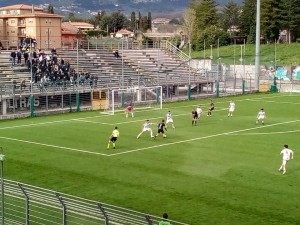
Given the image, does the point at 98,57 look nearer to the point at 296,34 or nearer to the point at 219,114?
the point at 219,114

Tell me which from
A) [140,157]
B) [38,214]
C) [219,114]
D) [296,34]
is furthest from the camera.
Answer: [296,34]

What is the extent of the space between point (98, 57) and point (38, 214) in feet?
165

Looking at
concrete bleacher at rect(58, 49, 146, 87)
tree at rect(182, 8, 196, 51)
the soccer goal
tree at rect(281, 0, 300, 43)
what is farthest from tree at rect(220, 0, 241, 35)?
the soccer goal

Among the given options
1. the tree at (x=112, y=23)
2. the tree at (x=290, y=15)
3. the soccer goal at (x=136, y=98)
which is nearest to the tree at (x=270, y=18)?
the tree at (x=290, y=15)

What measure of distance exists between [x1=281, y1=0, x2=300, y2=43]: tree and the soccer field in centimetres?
6427

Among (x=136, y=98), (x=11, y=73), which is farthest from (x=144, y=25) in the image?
(x=11, y=73)

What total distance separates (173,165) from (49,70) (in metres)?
32.8

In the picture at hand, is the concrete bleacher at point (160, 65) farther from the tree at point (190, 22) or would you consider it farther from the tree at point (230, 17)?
the tree at point (230, 17)

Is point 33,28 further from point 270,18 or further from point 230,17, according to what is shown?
point 230,17

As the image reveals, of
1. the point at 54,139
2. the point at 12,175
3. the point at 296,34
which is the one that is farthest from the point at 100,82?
the point at 296,34

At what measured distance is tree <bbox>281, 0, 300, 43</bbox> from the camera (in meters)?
108

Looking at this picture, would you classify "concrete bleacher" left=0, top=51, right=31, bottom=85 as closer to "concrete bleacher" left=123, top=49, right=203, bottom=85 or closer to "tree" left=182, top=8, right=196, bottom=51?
"concrete bleacher" left=123, top=49, right=203, bottom=85

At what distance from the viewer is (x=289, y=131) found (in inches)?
1620

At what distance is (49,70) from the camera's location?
59031 mm
